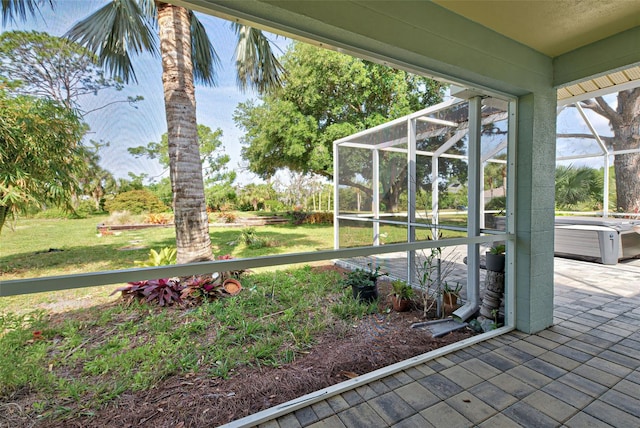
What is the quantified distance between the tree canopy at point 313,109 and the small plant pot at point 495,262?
3.49 meters

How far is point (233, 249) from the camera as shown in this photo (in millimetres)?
5594

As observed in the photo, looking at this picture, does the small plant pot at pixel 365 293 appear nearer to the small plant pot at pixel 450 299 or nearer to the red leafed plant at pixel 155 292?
the small plant pot at pixel 450 299

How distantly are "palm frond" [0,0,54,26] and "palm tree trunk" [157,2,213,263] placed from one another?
4.52 ft

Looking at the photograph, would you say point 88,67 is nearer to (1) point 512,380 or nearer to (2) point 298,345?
(2) point 298,345

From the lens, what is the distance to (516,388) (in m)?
1.80

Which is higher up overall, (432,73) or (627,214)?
(432,73)

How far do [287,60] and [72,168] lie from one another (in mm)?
3678

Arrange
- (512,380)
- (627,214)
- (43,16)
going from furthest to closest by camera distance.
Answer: (627,214) < (43,16) < (512,380)

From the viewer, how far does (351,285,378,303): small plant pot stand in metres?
3.55

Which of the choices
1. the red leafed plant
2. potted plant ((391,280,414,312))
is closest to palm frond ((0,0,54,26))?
the red leafed plant

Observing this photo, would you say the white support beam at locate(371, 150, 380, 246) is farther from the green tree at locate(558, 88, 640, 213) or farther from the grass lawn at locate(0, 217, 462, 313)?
the green tree at locate(558, 88, 640, 213)

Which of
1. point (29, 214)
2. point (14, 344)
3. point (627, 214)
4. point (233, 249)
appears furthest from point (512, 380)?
point (627, 214)

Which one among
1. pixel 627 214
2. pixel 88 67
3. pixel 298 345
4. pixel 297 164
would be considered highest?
pixel 88 67

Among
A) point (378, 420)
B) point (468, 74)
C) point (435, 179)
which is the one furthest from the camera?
point (435, 179)
